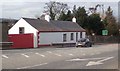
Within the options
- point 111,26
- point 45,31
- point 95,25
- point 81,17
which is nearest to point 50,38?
point 45,31

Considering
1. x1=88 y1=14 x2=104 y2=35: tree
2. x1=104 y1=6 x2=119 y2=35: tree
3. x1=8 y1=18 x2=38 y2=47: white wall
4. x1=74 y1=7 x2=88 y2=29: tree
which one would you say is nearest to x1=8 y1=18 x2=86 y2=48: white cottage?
x1=8 y1=18 x2=38 y2=47: white wall

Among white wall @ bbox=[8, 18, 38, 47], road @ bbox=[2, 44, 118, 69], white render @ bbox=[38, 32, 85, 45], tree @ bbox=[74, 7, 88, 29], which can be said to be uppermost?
tree @ bbox=[74, 7, 88, 29]

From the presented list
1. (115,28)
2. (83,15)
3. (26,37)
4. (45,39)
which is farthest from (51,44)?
(115,28)

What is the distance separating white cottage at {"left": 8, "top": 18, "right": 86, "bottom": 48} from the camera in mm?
51000

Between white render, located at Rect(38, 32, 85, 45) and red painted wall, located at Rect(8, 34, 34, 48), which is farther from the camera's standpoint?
white render, located at Rect(38, 32, 85, 45)

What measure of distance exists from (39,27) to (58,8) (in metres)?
37.3

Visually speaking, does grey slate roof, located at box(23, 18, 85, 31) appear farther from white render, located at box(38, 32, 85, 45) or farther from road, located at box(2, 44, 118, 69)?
road, located at box(2, 44, 118, 69)

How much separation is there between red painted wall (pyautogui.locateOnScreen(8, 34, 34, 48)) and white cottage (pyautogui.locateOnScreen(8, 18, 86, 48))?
0.37m

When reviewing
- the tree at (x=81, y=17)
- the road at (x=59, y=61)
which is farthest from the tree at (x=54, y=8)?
the road at (x=59, y=61)

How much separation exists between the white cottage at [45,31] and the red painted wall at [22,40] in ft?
1.22

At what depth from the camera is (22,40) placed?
48938mm

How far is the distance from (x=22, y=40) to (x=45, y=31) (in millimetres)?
4630

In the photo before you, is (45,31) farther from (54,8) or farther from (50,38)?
(54,8)

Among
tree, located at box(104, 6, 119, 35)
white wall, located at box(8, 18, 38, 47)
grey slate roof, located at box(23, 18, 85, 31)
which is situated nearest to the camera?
white wall, located at box(8, 18, 38, 47)
